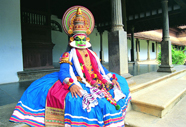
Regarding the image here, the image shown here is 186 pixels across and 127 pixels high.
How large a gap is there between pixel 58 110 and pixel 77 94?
278 millimetres

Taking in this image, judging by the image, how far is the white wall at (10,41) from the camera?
4.18 m

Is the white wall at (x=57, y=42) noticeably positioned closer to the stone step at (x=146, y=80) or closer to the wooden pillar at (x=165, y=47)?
the wooden pillar at (x=165, y=47)

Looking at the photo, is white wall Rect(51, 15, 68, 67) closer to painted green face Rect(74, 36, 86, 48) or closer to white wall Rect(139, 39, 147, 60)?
painted green face Rect(74, 36, 86, 48)

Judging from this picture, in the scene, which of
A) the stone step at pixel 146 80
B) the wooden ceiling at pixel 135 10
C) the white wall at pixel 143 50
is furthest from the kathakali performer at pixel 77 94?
the white wall at pixel 143 50

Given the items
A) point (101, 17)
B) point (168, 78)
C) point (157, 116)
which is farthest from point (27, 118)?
point (101, 17)

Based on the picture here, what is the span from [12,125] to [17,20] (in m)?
3.93

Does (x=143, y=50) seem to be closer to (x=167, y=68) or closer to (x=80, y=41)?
(x=167, y=68)

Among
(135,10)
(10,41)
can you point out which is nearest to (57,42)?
(10,41)

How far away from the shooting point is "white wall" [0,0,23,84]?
418 cm

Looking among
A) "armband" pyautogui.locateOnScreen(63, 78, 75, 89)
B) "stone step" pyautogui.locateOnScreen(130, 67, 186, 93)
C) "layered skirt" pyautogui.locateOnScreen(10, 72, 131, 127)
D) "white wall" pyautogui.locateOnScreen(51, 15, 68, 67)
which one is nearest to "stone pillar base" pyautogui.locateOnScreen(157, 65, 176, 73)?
"stone step" pyautogui.locateOnScreen(130, 67, 186, 93)

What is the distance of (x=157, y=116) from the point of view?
2178mm

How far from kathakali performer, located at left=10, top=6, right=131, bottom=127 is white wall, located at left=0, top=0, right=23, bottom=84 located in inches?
124

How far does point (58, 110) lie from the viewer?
150 centimetres

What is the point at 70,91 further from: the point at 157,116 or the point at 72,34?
the point at 157,116
